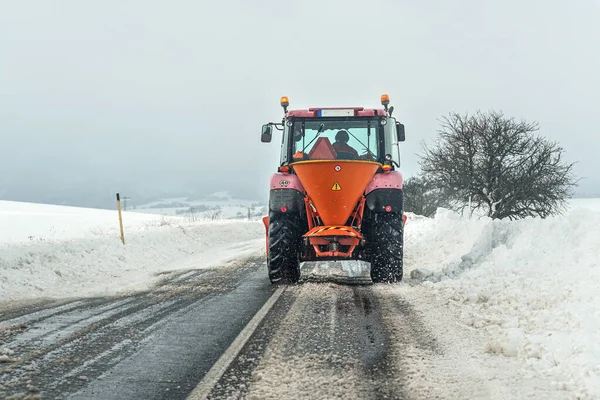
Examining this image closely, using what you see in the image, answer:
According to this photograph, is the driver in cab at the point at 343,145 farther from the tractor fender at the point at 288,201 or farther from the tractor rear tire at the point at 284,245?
the tractor rear tire at the point at 284,245

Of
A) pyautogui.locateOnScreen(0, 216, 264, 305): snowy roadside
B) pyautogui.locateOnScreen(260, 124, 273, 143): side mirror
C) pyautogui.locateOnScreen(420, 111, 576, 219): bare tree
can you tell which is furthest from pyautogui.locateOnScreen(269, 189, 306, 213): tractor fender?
pyautogui.locateOnScreen(420, 111, 576, 219): bare tree

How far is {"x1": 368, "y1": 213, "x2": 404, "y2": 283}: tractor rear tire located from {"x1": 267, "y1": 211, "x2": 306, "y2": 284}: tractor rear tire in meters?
1.18

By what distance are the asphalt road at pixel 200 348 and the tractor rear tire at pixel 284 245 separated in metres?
0.85

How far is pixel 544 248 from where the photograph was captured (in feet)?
23.5

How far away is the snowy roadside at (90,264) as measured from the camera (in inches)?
304

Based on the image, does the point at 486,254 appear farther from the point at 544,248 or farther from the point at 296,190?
the point at 296,190

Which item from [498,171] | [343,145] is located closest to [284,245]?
[343,145]

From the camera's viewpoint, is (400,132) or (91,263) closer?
(400,132)

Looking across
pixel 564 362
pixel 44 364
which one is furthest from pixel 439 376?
pixel 44 364

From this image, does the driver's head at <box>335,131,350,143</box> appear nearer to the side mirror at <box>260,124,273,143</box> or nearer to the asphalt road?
the side mirror at <box>260,124,273,143</box>

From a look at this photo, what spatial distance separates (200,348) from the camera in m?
4.05

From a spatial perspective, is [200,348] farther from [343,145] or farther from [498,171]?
[498,171]

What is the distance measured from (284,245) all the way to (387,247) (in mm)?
1575

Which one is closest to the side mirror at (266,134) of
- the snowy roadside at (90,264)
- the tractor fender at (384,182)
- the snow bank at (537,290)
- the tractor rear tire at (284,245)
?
the tractor rear tire at (284,245)
